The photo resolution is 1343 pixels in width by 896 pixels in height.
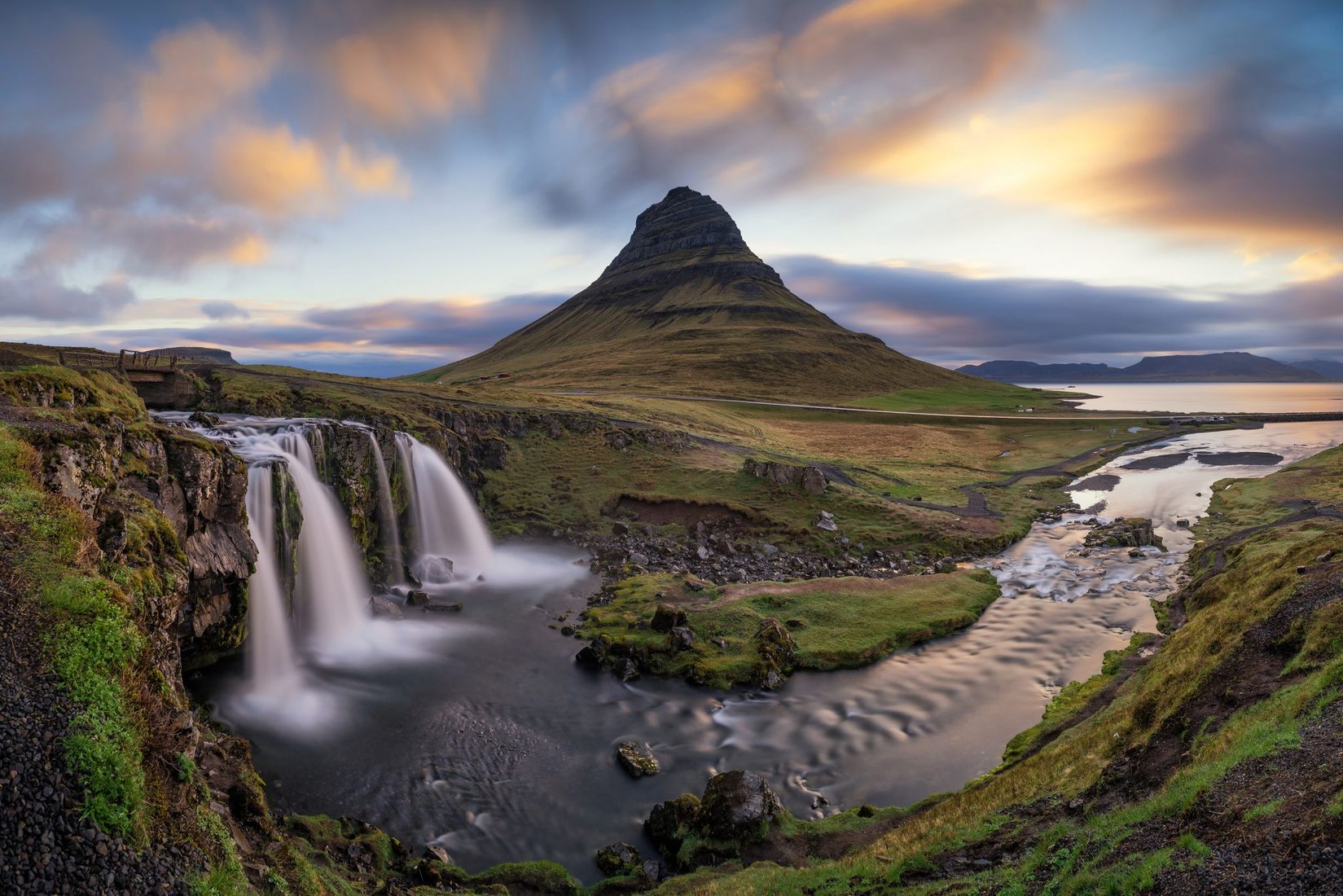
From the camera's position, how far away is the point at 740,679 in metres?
29.7

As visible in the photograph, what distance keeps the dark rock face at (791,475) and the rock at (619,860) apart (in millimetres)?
41908

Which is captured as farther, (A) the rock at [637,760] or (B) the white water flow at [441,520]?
(B) the white water flow at [441,520]

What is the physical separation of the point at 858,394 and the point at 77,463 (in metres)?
196

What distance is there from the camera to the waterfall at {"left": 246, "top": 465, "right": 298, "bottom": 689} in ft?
93.5

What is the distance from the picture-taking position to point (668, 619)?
3316cm

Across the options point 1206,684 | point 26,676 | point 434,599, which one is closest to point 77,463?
point 26,676

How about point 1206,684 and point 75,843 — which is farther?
point 1206,684

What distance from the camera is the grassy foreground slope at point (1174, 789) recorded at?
10039mm

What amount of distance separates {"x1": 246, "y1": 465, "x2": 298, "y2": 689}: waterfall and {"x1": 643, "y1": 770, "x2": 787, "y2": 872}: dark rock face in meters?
19.3

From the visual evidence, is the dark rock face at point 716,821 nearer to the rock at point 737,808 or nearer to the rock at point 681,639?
the rock at point 737,808

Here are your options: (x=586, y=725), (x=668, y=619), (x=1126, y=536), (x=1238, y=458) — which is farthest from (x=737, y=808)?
(x=1238, y=458)

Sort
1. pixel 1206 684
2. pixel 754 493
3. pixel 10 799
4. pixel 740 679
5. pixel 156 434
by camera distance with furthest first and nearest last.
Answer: pixel 754 493 → pixel 740 679 → pixel 156 434 → pixel 1206 684 → pixel 10 799

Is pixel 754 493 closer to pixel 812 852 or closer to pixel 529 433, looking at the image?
pixel 529 433

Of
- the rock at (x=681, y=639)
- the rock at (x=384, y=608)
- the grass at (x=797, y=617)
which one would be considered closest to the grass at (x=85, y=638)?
the rock at (x=384, y=608)
